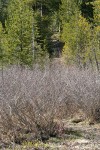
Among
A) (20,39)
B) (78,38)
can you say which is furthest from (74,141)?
(78,38)

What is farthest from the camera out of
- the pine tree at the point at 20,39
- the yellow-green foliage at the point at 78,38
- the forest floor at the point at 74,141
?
the yellow-green foliage at the point at 78,38

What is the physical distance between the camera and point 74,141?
28.1 ft

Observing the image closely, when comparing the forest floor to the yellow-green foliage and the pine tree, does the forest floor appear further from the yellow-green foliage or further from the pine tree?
the yellow-green foliage

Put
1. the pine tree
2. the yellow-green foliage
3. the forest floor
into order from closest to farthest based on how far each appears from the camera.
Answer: the forest floor < the pine tree < the yellow-green foliage

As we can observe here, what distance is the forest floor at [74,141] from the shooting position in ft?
26.2

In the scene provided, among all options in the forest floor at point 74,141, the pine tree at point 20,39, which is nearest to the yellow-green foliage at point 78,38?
the pine tree at point 20,39

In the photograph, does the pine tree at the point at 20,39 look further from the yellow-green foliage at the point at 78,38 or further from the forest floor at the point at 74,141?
the forest floor at the point at 74,141

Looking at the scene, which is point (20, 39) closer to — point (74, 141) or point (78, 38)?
point (78, 38)

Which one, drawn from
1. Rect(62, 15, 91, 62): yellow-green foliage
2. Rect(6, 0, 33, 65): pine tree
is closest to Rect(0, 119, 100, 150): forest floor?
Rect(6, 0, 33, 65): pine tree

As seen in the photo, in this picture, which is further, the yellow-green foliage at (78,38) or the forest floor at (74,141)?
the yellow-green foliage at (78,38)

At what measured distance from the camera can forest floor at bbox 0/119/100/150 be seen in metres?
7.98

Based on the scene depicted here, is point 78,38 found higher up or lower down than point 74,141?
higher up

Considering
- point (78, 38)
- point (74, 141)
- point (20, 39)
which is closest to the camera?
point (74, 141)

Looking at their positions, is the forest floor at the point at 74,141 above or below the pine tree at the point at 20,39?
below
